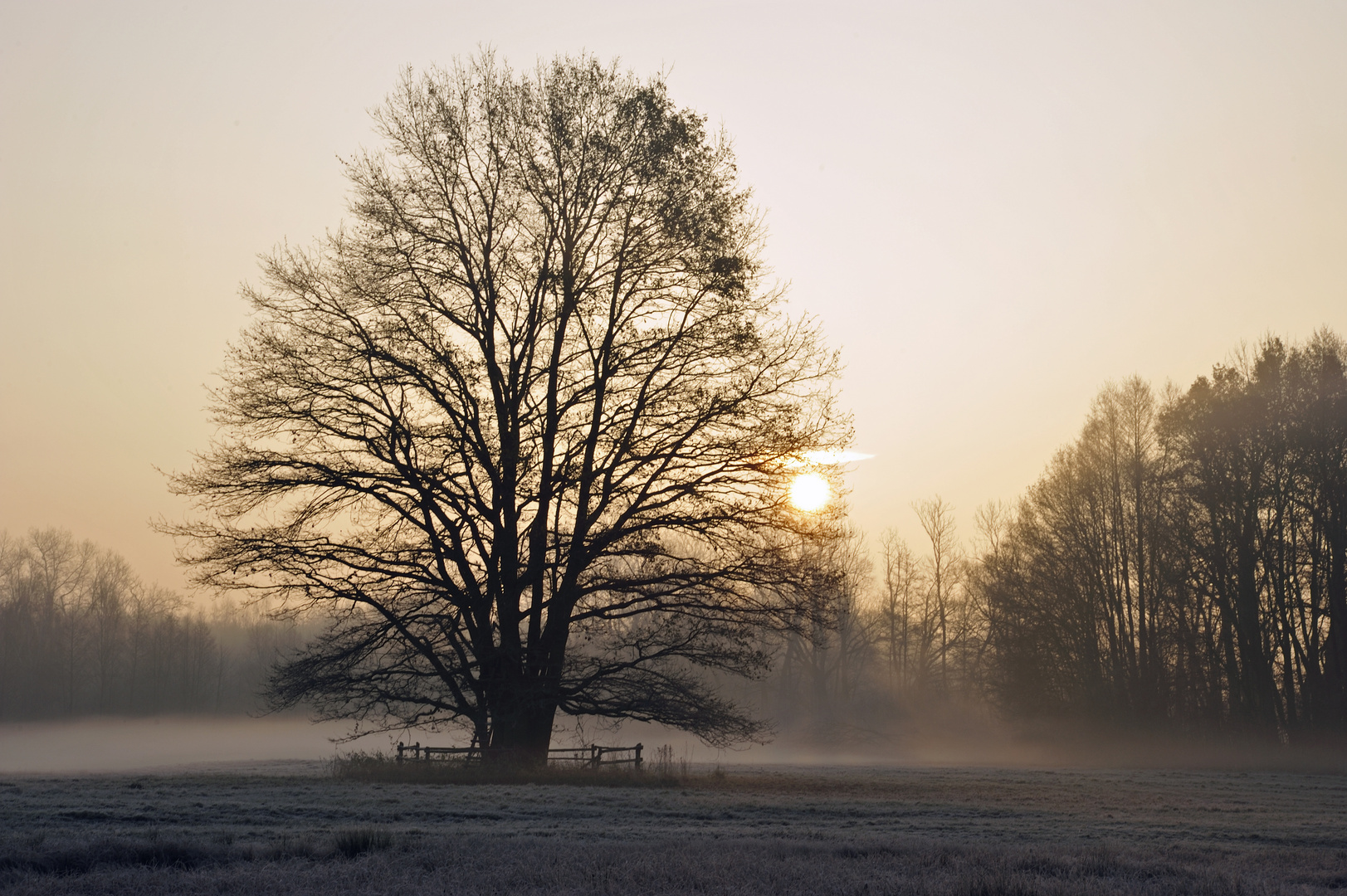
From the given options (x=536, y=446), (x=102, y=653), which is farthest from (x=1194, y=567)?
(x=102, y=653)

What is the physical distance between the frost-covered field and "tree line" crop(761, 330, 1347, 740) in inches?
776

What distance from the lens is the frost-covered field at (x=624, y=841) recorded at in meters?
6.55

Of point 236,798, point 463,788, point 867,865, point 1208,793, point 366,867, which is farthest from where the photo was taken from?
point 1208,793

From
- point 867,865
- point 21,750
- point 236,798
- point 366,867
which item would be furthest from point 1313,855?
point 21,750

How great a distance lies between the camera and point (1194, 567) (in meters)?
36.5

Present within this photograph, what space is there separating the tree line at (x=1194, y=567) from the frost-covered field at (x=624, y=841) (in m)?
19.7

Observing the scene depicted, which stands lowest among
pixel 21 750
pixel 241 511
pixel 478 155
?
pixel 21 750

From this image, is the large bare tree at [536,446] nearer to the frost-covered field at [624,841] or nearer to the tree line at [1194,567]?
the frost-covered field at [624,841]

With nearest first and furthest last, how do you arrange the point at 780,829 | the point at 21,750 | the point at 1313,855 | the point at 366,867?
1. the point at 366,867
2. the point at 1313,855
3. the point at 780,829
4. the point at 21,750

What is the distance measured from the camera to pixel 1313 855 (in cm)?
876

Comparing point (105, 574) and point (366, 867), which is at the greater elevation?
point (105, 574)

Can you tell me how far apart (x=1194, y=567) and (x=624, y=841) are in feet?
115

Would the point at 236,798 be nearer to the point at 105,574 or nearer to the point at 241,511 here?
the point at 241,511

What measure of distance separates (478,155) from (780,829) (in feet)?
46.9
